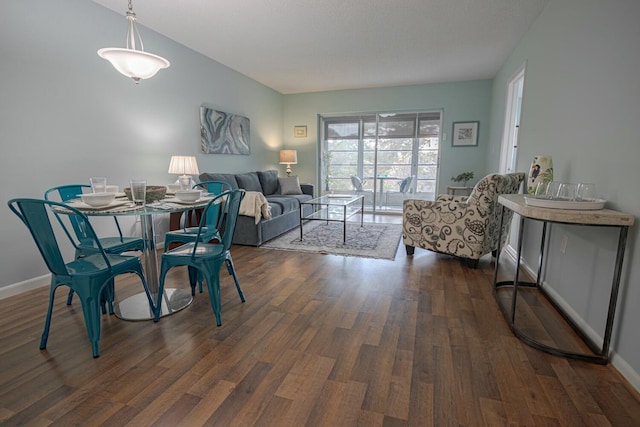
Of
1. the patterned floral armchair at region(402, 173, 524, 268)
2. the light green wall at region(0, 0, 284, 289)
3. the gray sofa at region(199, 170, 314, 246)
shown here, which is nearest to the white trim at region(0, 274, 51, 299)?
the light green wall at region(0, 0, 284, 289)

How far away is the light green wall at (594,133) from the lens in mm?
1582

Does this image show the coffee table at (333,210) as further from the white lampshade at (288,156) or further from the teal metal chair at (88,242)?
the teal metal chair at (88,242)

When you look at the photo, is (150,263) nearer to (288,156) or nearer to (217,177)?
(217,177)

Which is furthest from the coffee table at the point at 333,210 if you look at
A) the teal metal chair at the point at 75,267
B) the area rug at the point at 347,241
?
the teal metal chair at the point at 75,267

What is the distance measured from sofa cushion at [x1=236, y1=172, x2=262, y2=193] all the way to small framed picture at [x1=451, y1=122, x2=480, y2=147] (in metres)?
3.70

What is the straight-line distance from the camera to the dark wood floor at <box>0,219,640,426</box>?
1.35 metres

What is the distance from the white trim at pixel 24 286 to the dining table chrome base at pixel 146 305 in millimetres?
899

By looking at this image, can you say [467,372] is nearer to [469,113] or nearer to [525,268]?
[525,268]

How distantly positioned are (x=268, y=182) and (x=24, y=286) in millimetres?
3618

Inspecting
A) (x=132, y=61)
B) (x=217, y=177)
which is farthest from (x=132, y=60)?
(x=217, y=177)

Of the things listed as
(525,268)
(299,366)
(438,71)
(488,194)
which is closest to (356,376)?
(299,366)

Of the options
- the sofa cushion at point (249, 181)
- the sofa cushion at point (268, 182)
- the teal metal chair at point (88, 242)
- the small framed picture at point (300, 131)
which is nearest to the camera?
the teal metal chair at point (88, 242)

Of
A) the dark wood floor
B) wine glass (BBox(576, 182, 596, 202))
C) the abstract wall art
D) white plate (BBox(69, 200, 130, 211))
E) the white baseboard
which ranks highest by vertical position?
the abstract wall art

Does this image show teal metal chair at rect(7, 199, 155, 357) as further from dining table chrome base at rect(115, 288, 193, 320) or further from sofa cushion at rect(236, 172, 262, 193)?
sofa cushion at rect(236, 172, 262, 193)
